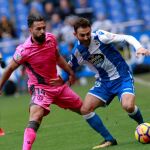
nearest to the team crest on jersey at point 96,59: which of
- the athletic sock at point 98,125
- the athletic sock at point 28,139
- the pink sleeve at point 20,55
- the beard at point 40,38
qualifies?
the athletic sock at point 98,125

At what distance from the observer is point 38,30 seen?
10.2 m

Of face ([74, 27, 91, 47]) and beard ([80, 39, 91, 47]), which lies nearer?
face ([74, 27, 91, 47])

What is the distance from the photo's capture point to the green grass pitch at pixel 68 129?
37.0ft

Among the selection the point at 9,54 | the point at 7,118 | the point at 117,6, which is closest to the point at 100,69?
the point at 7,118

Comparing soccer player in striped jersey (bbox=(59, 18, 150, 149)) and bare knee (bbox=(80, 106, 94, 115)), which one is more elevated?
soccer player in striped jersey (bbox=(59, 18, 150, 149))

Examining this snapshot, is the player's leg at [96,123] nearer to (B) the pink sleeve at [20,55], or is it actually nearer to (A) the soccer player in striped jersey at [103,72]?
(A) the soccer player in striped jersey at [103,72]

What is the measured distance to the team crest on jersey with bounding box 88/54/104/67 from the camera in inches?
433

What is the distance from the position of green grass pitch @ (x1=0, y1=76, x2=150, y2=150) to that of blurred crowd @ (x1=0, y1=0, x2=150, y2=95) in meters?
4.48

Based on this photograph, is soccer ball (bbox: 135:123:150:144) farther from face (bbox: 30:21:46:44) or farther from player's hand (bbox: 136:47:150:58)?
face (bbox: 30:21:46:44)

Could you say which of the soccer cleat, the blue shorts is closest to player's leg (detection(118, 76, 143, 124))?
the blue shorts

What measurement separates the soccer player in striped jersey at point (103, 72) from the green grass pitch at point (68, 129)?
446 millimetres

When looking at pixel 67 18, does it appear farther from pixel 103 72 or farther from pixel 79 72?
pixel 103 72

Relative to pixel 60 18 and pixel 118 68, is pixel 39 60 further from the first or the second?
pixel 60 18

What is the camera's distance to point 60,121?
48.8 feet
